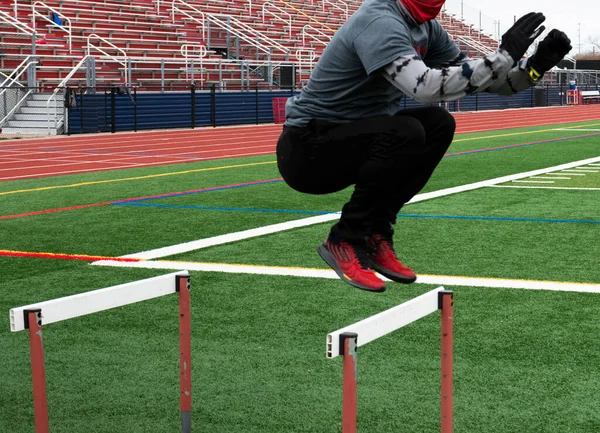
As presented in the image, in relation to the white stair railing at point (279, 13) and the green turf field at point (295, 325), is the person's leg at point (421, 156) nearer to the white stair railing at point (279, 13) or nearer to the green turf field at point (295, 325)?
the green turf field at point (295, 325)

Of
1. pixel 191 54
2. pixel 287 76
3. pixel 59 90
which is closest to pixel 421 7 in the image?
pixel 59 90

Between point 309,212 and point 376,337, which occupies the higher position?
→ point 376,337

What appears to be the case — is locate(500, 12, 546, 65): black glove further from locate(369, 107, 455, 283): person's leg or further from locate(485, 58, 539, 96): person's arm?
locate(369, 107, 455, 283): person's leg

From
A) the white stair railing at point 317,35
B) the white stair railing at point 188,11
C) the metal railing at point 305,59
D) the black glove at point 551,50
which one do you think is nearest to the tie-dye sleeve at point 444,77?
the black glove at point 551,50

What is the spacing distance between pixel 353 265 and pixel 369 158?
1.63 feet

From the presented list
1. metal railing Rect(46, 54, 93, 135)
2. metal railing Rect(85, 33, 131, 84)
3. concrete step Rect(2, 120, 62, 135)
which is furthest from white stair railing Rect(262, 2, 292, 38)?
concrete step Rect(2, 120, 62, 135)

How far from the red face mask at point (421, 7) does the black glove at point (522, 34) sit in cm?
38

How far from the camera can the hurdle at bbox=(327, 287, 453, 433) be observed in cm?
302

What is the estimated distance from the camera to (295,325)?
6.24 m

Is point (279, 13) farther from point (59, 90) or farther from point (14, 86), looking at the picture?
point (14, 86)

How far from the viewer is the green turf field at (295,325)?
468 centimetres

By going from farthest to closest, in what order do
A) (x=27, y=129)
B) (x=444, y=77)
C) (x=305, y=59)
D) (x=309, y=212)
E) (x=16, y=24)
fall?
1. (x=305, y=59)
2. (x=16, y=24)
3. (x=27, y=129)
4. (x=309, y=212)
5. (x=444, y=77)

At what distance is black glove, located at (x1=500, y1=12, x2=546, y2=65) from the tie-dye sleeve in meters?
0.04

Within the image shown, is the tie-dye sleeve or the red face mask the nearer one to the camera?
the tie-dye sleeve
